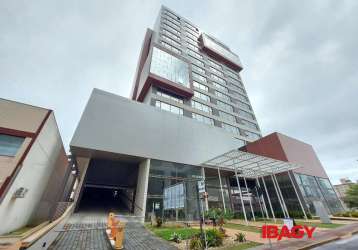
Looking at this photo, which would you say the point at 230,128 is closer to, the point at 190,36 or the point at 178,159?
the point at 178,159

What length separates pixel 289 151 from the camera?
986 inches

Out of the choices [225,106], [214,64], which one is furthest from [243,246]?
[214,64]

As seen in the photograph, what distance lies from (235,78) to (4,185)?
56434 millimetres

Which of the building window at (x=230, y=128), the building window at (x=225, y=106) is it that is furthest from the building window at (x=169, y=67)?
the building window at (x=230, y=128)

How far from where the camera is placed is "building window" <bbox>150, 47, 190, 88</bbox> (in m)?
31.3

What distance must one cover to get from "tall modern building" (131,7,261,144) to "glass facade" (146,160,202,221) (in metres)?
11.9

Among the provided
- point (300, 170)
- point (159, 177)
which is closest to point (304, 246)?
point (159, 177)

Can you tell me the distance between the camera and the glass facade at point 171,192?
17.6 m

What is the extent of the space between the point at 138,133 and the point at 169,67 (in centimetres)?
1867

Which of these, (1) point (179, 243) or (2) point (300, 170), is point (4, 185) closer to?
(1) point (179, 243)

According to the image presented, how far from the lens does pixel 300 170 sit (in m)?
24.5

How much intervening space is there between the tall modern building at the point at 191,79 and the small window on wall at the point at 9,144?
1830 centimetres

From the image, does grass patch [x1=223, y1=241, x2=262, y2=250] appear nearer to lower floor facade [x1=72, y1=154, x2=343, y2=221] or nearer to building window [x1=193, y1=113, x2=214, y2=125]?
lower floor facade [x1=72, y1=154, x2=343, y2=221]

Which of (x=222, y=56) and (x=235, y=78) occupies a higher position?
(x=222, y=56)
